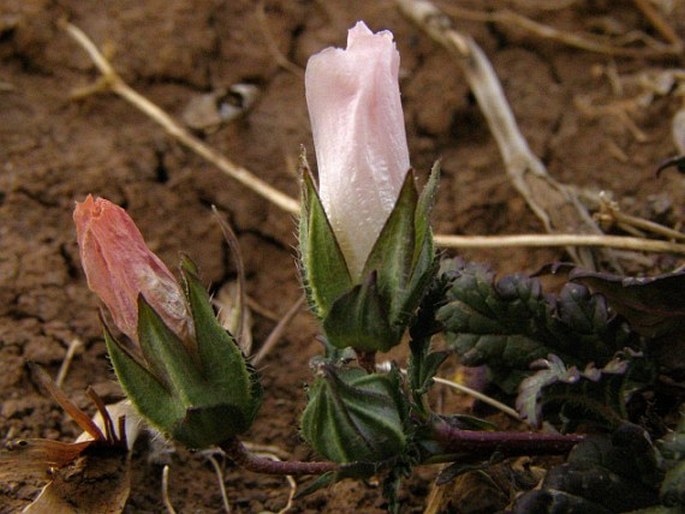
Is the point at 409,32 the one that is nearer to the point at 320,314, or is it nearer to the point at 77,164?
the point at 77,164

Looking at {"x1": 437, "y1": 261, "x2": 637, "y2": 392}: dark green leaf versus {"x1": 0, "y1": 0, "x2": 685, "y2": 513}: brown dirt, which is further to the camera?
{"x1": 0, "y1": 0, "x2": 685, "y2": 513}: brown dirt

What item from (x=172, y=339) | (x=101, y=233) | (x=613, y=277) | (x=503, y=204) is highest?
(x=101, y=233)

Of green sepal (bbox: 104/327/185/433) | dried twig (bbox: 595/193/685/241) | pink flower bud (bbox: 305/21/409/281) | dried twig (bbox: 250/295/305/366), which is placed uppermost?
pink flower bud (bbox: 305/21/409/281)

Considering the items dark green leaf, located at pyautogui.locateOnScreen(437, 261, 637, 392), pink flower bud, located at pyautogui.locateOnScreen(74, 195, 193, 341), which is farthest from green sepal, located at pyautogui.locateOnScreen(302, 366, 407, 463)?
dark green leaf, located at pyautogui.locateOnScreen(437, 261, 637, 392)

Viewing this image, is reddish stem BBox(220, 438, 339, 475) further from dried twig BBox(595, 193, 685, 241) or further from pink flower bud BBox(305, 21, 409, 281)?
dried twig BBox(595, 193, 685, 241)

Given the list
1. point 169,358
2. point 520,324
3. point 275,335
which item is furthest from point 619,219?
point 169,358

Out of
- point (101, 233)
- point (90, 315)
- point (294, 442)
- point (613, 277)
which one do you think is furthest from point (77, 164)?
point (613, 277)

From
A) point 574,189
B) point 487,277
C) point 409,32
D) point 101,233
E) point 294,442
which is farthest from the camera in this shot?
point 409,32
